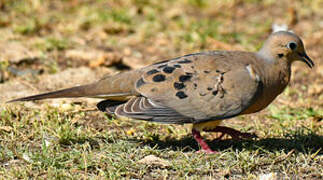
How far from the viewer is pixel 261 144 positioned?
4707mm

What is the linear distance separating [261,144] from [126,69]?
258cm

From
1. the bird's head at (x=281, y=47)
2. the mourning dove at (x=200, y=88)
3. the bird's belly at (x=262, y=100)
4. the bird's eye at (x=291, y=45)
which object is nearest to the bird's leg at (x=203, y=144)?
the mourning dove at (x=200, y=88)

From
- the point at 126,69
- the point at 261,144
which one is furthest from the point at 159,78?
the point at 126,69

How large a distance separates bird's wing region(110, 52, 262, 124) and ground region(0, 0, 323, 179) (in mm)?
332

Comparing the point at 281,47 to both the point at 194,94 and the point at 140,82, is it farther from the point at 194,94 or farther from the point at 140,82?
the point at 140,82

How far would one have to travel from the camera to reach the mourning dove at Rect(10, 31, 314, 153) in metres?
4.32

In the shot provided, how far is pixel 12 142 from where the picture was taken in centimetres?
449

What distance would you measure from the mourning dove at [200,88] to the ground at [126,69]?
33 centimetres

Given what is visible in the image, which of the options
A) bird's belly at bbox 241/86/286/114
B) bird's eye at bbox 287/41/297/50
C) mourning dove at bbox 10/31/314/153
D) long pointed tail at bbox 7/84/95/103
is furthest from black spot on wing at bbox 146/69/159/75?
bird's eye at bbox 287/41/297/50

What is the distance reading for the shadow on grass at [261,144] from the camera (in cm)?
462

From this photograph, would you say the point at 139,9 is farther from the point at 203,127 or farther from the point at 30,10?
the point at 203,127

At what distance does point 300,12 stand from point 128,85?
5098 millimetres

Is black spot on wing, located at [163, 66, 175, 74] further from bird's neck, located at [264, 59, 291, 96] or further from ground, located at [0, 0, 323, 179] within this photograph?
bird's neck, located at [264, 59, 291, 96]

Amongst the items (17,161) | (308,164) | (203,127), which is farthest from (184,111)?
(17,161)
